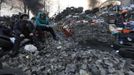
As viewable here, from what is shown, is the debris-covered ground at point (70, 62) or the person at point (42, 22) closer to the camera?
the debris-covered ground at point (70, 62)

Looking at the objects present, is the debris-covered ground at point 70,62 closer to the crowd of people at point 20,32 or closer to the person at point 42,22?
the crowd of people at point 20,32

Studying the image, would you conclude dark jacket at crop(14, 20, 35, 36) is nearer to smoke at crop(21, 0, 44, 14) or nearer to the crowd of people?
the crowd of people

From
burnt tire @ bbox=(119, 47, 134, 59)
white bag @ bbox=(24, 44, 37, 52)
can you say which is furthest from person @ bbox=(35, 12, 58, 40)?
burnt tire @ bbox=(119, 47, 134, 59)

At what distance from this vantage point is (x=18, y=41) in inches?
494

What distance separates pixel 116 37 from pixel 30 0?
41696 mm

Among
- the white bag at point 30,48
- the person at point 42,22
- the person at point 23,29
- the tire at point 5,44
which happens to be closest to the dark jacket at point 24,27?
the person at point 23,29

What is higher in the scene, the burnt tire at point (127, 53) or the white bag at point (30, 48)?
the white bag at point (30, 48)

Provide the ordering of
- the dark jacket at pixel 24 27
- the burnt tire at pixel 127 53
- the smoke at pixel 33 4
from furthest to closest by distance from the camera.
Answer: the smoke at pixel 33 4, the dark jacket at pixel 24 27, the burnt tire at pixel 127 53

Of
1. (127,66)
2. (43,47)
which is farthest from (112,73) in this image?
(43,47)

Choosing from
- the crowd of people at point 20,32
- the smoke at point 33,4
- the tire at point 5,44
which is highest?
the smoke at point 33,4

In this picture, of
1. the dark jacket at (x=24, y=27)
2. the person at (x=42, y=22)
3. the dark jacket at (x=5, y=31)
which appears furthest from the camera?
the person at (x=42, y=22)

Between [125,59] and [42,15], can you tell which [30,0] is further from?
[125,59]

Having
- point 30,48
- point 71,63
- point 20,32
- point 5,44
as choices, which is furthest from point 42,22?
point 71,63

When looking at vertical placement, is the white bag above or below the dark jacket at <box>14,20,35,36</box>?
below
